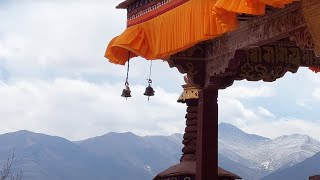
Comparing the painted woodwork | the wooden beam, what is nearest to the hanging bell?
the wooden beam

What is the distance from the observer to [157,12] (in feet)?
23.7

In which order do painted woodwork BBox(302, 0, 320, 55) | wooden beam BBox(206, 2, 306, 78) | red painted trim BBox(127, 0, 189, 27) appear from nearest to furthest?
painted woodwork BBox(302, 0, 320, 55) → wooden beam BBox(206, 2, 306, 78) → red painted trim BBox(127, 0, 189, 27)

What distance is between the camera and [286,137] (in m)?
123

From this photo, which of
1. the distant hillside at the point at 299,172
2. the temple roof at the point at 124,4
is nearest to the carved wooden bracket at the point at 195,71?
the temple roof at the point at 124,4

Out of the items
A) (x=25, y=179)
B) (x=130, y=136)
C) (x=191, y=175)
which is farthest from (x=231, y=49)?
→ (x=130, y=136)

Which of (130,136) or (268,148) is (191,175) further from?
(130,136)

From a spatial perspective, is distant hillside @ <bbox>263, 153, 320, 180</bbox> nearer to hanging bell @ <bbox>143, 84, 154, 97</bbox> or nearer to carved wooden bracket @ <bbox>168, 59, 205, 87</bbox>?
hanging bell @ <bbox>143, 84, 154, 97</bbox>

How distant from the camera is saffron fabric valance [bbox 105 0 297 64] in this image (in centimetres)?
530

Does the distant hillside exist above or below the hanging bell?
below

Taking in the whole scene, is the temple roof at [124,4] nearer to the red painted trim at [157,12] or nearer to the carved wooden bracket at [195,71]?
the red painted trim at [157,12]

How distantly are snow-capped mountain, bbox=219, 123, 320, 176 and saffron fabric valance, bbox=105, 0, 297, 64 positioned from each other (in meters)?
92.4

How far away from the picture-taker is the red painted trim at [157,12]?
22.2ft

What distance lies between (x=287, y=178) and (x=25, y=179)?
4609cm

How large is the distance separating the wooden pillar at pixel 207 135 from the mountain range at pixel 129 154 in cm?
9531
